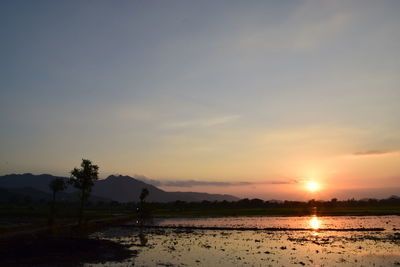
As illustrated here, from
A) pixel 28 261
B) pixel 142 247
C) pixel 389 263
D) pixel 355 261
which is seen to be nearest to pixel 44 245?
pixel 28 261

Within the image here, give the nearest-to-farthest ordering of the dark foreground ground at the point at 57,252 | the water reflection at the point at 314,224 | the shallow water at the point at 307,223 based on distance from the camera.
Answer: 1. the dark foreground ground at the point at 57,252
2. the water reflection at the point at 314,224
3. the shallow water at the point at 307,223

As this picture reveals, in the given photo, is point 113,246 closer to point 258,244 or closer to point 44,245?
point 44,245

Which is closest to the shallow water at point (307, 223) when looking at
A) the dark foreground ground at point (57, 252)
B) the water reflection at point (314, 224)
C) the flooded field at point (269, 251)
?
the water reflection at point (314, 224)

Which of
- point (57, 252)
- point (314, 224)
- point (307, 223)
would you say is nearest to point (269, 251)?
point (57, 252)

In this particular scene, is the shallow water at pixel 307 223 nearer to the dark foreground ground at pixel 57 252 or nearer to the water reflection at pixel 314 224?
the water reflection at pixel 314 224

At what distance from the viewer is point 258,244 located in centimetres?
4331

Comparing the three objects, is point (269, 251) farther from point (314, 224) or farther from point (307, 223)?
point (307, 223)

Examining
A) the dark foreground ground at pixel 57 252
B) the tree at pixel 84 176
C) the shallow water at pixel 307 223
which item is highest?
the tree at pixel 84 176

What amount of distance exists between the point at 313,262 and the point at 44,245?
26211 millimetres

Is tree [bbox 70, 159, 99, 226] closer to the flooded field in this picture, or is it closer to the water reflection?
the flooded field

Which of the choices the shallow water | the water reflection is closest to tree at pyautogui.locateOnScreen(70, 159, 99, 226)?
the shallow water

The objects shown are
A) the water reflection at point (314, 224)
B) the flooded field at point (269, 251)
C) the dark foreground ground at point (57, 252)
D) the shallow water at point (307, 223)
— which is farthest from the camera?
the shallow water at point (307, 223)

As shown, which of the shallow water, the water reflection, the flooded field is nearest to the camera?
the flooded field

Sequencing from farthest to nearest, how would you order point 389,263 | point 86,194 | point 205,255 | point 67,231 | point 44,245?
1. point 86,194
2. point 67,231
3. point 44,245
4. point 205,255
5. point 389,263
